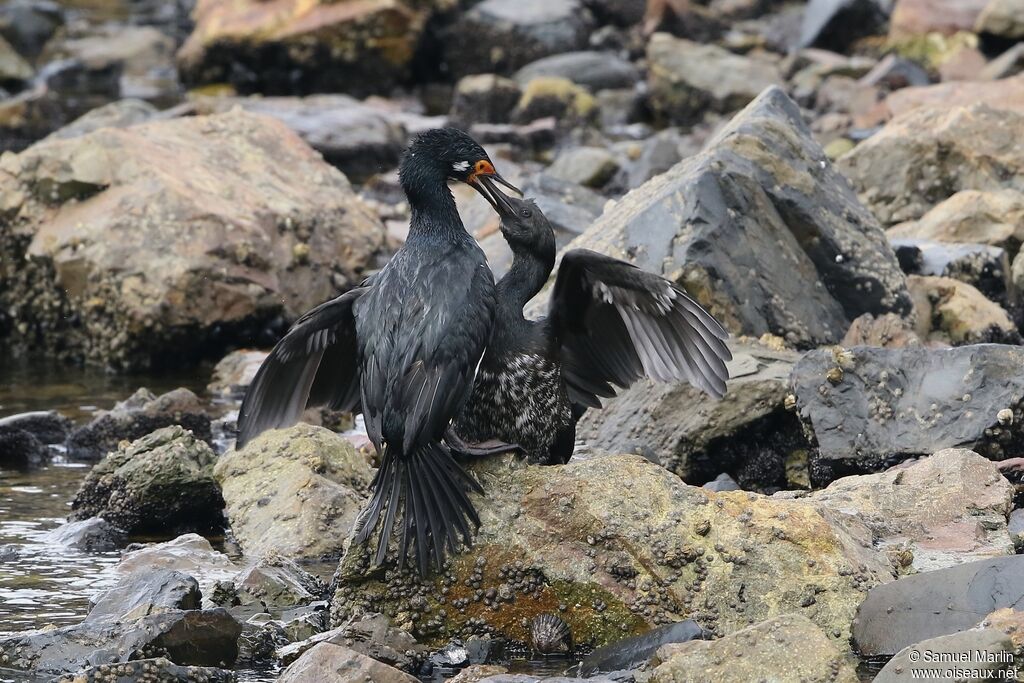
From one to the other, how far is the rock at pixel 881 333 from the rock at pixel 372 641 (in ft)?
12.5

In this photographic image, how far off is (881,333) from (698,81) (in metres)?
12.2

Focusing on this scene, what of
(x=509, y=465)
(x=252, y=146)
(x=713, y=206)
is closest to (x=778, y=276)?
(x=713, y=206)

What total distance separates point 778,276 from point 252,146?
5.67 m

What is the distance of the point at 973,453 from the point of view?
657 centimetres

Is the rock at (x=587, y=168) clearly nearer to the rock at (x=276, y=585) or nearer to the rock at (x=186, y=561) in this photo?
the rock at (x=186, y=561)

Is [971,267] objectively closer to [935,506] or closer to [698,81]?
[935,506]

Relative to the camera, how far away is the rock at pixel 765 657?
4867 mm

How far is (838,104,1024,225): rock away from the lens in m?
11.9

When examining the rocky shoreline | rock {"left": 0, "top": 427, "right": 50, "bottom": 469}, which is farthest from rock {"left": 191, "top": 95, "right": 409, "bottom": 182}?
rock {"left": 0, "top": 427, "right": 50, "bottom": 469}

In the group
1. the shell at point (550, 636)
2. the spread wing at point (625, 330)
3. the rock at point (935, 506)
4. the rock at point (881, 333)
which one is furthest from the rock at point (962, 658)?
the rock at point (881, 333)

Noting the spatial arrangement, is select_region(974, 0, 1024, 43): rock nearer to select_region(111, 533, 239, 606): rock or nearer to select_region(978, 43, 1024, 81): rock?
select_region(978, 43, 1024, 81): rock

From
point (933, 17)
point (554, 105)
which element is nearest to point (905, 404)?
point (554, 105)

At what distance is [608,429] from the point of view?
26.0 feet

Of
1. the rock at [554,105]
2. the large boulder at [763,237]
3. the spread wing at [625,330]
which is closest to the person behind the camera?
the spread wing at [625,330]
